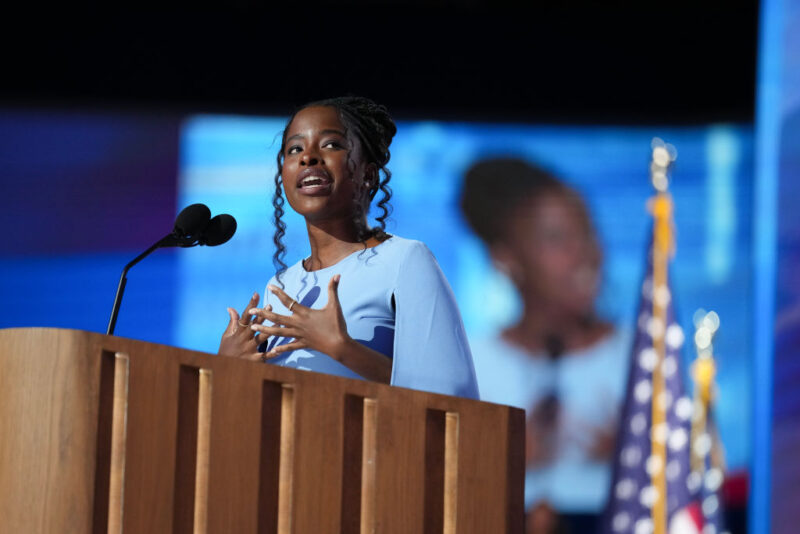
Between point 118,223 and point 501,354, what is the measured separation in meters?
1.82

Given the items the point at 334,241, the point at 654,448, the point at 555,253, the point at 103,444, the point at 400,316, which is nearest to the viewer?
the point at 103,444

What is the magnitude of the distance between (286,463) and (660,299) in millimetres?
3622

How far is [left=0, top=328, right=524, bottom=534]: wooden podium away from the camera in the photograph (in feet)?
4.57

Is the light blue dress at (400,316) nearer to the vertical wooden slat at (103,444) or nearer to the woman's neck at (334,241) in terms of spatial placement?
the woman's neck at (334,241)

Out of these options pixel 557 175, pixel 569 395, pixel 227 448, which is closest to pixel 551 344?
pixel 569 395

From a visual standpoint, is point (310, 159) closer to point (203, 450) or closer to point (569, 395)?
point (203, 450)

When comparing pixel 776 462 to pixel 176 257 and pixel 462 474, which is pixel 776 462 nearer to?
pixel 462 474

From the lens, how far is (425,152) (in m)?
4.98

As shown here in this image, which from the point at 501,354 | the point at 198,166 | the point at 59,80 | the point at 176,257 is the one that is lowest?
the point at 501,354

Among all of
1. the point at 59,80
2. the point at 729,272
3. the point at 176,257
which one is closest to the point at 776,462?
the point at 729,272

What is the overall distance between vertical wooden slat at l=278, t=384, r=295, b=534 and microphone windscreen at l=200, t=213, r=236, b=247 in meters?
0.56

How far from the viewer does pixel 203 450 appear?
1459mm

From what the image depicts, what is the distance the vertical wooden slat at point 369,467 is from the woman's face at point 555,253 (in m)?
3.48

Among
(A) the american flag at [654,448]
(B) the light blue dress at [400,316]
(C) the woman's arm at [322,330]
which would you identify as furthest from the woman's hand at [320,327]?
(A) the american flag at [654,448]
